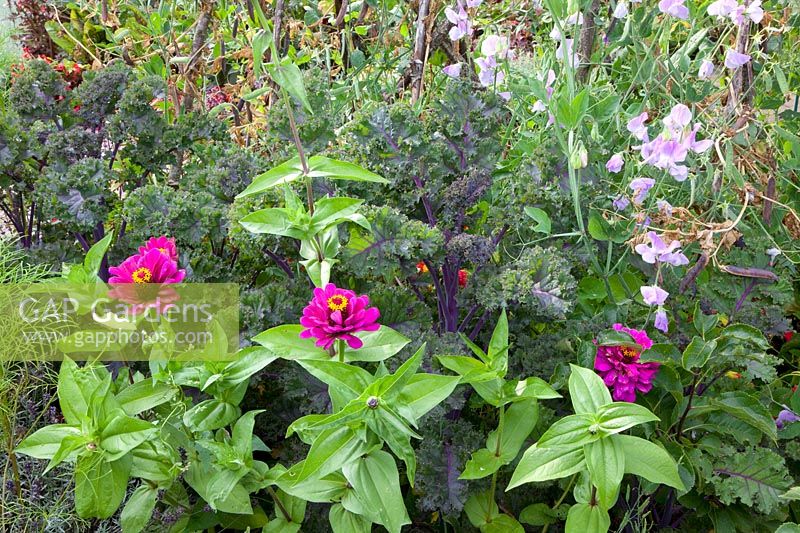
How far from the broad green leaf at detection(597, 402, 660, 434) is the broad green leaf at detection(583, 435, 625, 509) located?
2cm

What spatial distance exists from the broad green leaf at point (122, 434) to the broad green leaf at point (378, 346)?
1.07 feet

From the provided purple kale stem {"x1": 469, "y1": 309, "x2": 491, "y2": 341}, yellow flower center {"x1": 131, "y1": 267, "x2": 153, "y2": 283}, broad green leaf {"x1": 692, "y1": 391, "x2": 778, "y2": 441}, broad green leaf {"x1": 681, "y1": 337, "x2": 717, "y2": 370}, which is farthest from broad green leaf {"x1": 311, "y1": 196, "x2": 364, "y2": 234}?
broad green leaf {"x1": 692, "y1": 391, "x2": 778, "y2": 441}

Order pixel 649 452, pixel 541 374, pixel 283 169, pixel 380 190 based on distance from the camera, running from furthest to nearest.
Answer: pixel 380 190 < pixel 541 374 < pixel 283 169 < pixel 649 452

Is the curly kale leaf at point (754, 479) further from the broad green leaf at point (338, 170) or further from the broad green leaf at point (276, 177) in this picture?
the broad green leaf at point (276, 177)

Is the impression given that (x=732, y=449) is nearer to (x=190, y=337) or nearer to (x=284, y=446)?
(x=284, y=446)

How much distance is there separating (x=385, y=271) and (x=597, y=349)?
392 millimetres

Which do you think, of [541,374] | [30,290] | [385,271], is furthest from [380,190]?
[30,290]

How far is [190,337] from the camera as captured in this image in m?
1.38

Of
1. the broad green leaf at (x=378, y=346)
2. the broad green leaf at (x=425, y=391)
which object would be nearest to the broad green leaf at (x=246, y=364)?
the broad green leaf at (x=378, y=346)

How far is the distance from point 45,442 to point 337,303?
0.54 m

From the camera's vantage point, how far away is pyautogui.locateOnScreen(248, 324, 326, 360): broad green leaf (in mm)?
1210

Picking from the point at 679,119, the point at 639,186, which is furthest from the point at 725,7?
the point at 639,186

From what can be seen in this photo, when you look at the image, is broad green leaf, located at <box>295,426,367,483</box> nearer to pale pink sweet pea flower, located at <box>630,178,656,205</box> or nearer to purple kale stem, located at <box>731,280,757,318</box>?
pale pink sweet pea flower, located at <box>630,178,656,205</box>

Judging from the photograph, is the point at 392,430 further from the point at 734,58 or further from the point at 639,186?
the point at 734,58
